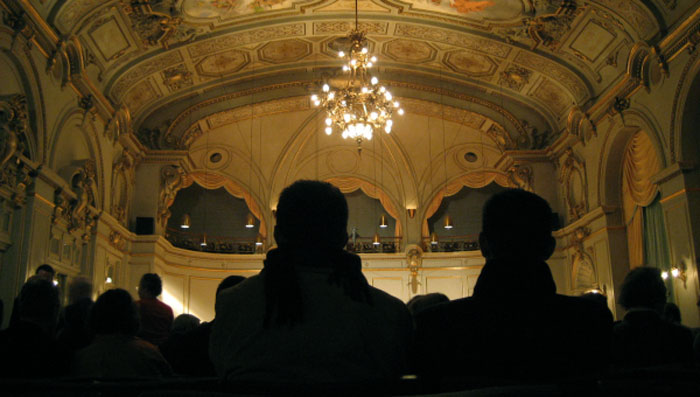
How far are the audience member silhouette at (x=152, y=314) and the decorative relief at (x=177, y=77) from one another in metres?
11.1

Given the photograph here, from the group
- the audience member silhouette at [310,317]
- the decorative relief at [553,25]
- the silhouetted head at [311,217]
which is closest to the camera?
the audience member silhouette at [310,317]

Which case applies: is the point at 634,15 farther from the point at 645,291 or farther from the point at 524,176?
the point at 645,291

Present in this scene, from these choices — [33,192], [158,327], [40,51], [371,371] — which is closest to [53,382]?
[371,371]

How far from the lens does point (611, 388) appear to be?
1304 millimetres

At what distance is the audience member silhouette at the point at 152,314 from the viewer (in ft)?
15.6

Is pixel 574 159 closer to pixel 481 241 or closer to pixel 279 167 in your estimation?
pixel 279 167

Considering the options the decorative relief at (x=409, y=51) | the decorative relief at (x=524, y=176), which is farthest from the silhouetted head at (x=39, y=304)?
the decorative relief at (x=524, y=176)

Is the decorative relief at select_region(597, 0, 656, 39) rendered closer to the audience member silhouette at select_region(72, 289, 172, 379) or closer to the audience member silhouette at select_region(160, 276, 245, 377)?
the audience member silhouette at select_region(160, 276, 245, 377)

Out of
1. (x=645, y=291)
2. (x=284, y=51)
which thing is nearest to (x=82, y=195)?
(x=284, y=51)

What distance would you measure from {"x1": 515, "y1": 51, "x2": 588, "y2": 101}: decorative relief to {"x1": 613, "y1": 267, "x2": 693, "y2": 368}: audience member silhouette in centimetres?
1188

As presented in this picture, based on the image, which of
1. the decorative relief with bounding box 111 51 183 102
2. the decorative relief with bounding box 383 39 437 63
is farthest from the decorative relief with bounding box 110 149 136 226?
the decorative relief with bounding box 383 39 437 63

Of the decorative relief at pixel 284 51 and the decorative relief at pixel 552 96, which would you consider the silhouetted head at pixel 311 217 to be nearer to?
the decorative relief at pixel 284 51

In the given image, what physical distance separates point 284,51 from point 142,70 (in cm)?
358

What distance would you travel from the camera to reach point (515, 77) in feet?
51.2
